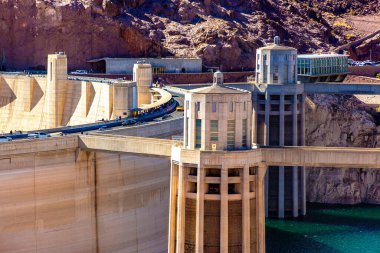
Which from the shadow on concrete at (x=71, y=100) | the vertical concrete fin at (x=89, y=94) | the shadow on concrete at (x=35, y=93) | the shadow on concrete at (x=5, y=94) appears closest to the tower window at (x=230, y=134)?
the vertical concrete fin at (x=89, y=94)

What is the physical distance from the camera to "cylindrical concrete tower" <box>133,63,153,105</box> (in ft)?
351

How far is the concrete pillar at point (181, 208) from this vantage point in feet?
197

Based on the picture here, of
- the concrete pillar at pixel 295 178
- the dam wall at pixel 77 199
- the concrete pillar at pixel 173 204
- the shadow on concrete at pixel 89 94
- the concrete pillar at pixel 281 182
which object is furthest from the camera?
the concrete pillar at pixel 295 178

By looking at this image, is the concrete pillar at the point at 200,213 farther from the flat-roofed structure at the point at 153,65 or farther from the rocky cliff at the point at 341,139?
the flat-roofed structure at the point at 153,65

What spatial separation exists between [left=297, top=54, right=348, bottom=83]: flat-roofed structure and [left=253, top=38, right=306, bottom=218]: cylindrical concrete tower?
468 inches

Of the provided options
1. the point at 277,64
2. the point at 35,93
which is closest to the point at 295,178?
the point at 277,64

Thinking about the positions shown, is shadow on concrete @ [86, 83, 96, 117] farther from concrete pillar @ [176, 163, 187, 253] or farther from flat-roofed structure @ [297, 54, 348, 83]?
concrete pillar @ [176, 163, 187, 253]

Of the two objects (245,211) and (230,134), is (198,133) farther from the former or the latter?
(245,211)

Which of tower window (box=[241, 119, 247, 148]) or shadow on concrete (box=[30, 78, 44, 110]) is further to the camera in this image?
shadow on concrete (box=[30, 78, 44, 110])

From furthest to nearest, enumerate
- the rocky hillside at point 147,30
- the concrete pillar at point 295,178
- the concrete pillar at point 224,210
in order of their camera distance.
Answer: the rocky hillside at point 147,30 → the concrete pillar at point 295,178 → the concrete pillar at point 224,210

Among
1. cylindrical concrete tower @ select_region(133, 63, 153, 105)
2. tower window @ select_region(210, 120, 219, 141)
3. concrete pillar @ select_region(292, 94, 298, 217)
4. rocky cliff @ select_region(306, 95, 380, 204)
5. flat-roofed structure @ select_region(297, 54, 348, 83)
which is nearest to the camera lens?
tower window @ select_region(210, 120, 219, 141)

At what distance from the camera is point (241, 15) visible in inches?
5748

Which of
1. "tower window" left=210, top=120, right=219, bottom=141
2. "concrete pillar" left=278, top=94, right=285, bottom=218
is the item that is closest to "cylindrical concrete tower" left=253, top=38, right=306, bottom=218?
"concrete pillar" left=278, top=94, right=285, bottom=218

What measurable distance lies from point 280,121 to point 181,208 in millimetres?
55082
